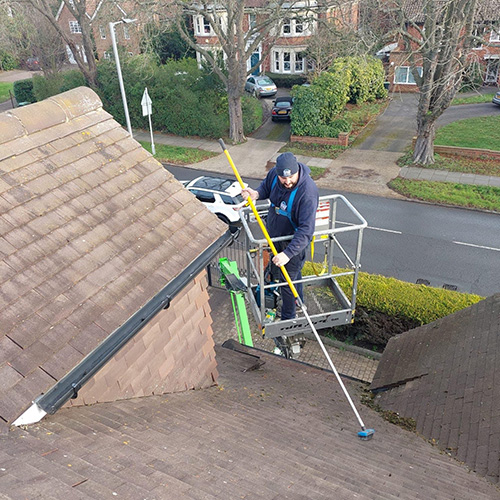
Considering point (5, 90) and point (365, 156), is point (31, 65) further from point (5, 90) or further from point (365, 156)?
point (365, 156)

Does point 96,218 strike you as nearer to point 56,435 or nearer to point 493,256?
point 56,435

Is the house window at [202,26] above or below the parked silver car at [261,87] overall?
above

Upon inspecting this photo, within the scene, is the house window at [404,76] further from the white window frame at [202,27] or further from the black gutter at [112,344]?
the black gutter at [112,344]

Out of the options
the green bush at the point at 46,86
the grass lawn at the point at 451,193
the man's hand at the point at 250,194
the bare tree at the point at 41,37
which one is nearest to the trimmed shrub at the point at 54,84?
the green bush at the point at 46,86

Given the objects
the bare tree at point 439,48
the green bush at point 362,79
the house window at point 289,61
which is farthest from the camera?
the house window at point 289,61

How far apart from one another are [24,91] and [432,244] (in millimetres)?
32228

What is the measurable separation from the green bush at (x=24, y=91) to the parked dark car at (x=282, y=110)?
1884 cm

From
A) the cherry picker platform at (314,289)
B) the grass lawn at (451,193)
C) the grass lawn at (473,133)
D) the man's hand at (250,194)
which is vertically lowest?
the grass lawn at (451,193)

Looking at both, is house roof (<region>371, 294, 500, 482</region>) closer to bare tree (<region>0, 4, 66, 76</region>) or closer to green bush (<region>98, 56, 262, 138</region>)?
green bush (<region>98, 56, 262, 138</region>)

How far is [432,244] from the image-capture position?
51.5ft

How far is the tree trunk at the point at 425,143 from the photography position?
21.0 metres

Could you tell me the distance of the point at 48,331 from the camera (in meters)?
4.19

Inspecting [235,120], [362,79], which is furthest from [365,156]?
[362,79]

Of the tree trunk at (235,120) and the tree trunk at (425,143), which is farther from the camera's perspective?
the tree trunk at (235,120)
